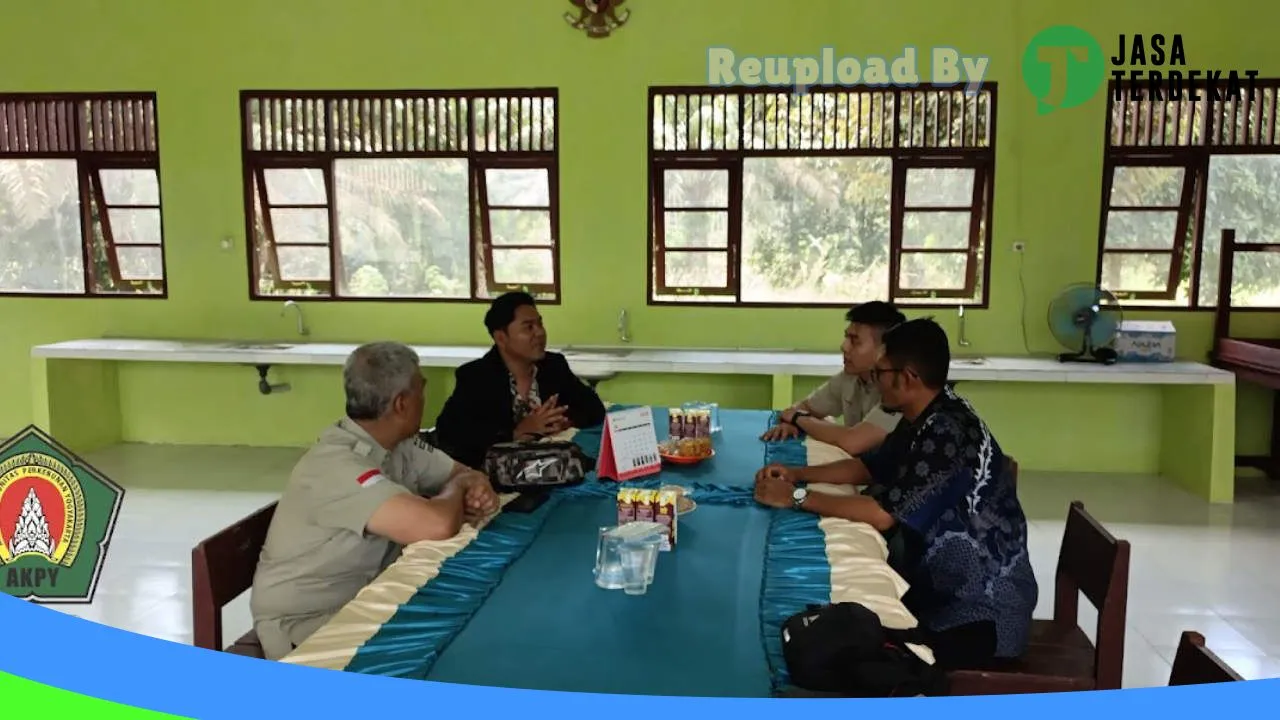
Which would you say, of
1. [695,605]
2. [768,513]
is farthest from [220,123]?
[695,605]

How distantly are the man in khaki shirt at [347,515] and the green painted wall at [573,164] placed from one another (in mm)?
3355

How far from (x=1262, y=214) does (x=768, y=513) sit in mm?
4314

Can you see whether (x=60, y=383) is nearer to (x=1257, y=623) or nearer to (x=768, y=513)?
(x=768, y=513)

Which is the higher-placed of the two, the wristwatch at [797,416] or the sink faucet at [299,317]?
the sink faucet at [299,317]

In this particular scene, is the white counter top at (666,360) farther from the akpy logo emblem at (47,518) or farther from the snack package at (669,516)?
the akpy logo emblem at (47,518)

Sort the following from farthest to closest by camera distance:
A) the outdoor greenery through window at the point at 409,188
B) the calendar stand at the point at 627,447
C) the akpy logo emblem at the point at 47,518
Result: the outdoor greenery through window at the point at 409,188
the calendar stand at the point at 627,447
the akpy logo emblem at the point at 47,518

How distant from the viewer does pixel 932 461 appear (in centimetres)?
183

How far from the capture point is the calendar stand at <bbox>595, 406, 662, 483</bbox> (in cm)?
234

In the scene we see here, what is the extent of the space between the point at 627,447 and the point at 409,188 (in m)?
3.53

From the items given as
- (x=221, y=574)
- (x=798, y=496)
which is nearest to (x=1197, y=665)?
(x=798, y=496)

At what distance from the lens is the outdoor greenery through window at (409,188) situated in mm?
5320

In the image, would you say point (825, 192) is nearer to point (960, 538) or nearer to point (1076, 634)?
point (1076, 634)

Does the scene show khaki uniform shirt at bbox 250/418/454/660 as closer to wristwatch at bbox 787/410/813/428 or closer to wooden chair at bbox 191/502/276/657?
wooden chair at bbox 191/502/276/657

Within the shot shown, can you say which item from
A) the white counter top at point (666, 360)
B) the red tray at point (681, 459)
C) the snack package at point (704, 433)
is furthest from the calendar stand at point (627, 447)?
the white counter top at point (666, 360)
